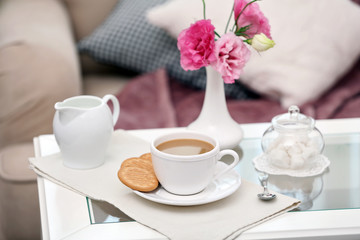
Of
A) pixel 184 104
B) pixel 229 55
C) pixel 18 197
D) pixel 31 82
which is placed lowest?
pixel 18 197

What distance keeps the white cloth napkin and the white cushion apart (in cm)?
75

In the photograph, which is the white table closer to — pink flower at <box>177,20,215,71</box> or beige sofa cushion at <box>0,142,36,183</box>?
pink flower at <box>177,20,215,71</box>

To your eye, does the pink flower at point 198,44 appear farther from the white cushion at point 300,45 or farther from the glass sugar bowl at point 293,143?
the white cushion at point 300,45

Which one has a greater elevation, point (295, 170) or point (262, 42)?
point (262, 42)

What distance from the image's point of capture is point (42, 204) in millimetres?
900

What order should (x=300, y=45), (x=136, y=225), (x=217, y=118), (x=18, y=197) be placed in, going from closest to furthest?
(x=136, y=225), (x=217, y=118), (x=18, y=197), (x=300, y=45)

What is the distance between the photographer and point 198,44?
3.11 ft

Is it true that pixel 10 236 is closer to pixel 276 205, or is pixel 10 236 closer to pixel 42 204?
pixel 42 204

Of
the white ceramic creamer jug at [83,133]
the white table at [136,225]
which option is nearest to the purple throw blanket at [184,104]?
the white ceramic creamer jug at [83,133]

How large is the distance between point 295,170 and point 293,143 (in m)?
0.05

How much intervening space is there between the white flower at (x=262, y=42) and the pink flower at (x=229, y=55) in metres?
0.02

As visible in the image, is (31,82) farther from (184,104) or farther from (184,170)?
(184,170)

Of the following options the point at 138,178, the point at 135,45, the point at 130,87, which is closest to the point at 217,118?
the point at 138,178

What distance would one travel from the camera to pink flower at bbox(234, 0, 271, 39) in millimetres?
965
